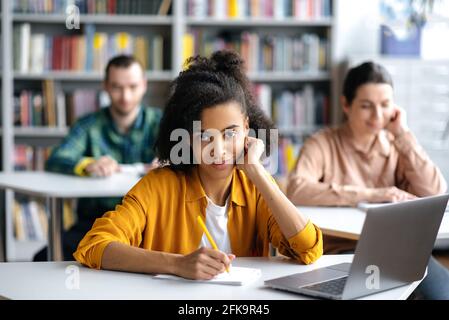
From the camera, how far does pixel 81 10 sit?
15.6 feet

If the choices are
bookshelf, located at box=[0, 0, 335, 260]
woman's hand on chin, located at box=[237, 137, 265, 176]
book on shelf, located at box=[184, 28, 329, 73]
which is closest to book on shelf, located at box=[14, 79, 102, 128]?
bookshelf, located at box=[0, 0, 335, 260]

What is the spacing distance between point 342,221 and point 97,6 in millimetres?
2886

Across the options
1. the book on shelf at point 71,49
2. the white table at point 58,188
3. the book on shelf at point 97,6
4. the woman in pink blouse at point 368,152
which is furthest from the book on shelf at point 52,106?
the woman in pink blouse at point 368,152

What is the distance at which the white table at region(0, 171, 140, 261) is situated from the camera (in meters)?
3.05

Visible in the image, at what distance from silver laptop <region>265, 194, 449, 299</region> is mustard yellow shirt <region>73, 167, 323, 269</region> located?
187 mm

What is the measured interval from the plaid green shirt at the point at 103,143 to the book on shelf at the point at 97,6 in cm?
130

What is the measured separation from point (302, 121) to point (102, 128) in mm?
1821

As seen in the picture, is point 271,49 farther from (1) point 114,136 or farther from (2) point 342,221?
(2) point 342,221

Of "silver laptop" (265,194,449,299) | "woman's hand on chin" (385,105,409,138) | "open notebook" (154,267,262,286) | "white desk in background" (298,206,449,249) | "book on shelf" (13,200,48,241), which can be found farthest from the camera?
"book on shelf" (13,200,48,241)

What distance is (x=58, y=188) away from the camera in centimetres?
312

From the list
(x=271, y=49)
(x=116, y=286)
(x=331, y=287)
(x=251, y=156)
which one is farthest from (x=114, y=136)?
(x=331, y=287)

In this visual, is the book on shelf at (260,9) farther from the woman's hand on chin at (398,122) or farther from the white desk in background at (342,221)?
the white desk in background at (342,221)

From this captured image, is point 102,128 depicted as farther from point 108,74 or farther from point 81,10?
point 81,10

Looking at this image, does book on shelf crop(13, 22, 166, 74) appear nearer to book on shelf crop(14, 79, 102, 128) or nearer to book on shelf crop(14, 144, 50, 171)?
book on shelf crop(14, 79, 102, 128)
